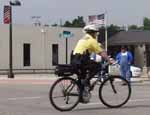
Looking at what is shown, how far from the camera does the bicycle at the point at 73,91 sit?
12.6 metres

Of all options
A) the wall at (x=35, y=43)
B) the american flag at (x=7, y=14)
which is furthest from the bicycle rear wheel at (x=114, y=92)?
the wall at (x=35, y=43)

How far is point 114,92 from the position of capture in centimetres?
1339

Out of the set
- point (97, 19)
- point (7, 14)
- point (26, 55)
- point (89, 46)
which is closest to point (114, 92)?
point (89, 46)

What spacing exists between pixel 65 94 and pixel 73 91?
19 centimetres

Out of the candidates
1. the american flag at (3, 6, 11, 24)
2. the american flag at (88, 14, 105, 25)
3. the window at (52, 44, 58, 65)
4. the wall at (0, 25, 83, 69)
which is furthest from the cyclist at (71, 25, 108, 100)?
the window at (52, 44, 58, 65)

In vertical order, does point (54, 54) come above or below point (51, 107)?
below

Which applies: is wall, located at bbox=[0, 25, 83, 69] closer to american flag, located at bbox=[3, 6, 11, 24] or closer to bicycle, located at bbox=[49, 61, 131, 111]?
american flag, located at bbox=[3, 6, 11, 24]

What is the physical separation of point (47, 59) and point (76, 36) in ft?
12.5

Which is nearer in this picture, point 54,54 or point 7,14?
point 7,14

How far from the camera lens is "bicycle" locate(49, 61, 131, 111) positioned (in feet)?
41.3

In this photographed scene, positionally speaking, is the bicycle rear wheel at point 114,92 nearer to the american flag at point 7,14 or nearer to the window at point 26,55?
the american flag at point 7,14

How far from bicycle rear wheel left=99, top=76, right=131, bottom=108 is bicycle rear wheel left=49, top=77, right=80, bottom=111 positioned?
672mm

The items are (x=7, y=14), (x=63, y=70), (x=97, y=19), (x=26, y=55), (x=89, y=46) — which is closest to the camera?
(x=63, y=70)

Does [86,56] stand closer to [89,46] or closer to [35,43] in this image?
[89,46]
